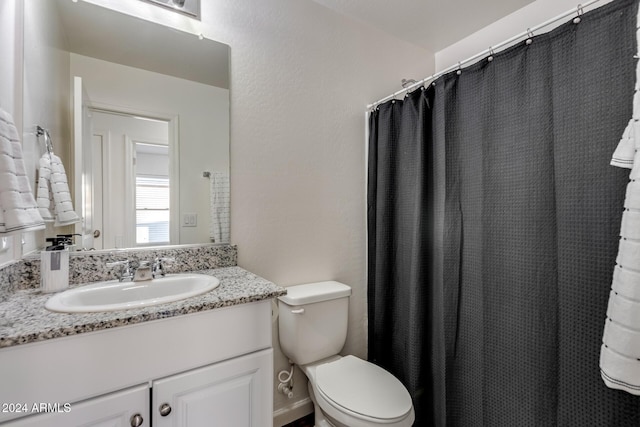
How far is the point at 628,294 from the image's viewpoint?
79cm

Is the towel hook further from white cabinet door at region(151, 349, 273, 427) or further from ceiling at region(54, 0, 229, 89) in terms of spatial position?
white cabinet door at region(151, 349, 273, 427)

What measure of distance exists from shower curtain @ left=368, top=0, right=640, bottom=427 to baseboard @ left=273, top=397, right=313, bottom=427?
53cm

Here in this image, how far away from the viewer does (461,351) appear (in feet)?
4.55

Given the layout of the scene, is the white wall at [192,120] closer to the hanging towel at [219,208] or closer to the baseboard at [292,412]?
the hanging towel at [219,208]

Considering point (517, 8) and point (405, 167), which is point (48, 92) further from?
point (517, 8)

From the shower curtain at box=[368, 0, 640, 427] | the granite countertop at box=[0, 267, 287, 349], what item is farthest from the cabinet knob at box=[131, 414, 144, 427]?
the shower curtain at box=[368, 0, 640, 427]

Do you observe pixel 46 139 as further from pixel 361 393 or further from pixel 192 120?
pixel 361 393

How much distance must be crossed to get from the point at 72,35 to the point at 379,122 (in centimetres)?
154

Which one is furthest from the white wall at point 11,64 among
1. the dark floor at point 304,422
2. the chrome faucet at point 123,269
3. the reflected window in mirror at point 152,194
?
the dark floor at point 304,422

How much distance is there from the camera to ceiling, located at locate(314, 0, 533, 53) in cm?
174

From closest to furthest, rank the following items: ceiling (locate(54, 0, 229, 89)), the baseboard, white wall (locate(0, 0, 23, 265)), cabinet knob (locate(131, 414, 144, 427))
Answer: cabinet knob (locate(131, 414, 144, 427)) < white wall (locate(0, 0, 23, 265)) < ceiling (locate(54, 0, 229, 89)) < the baseboard

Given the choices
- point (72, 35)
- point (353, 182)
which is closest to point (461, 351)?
point (353, 182)

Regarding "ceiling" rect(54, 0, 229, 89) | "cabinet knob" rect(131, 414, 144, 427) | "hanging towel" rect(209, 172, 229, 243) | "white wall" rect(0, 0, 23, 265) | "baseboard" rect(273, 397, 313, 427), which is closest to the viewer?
"cabinet knob" rect(131, 414, 144, 427)

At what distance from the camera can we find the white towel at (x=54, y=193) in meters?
1.11
